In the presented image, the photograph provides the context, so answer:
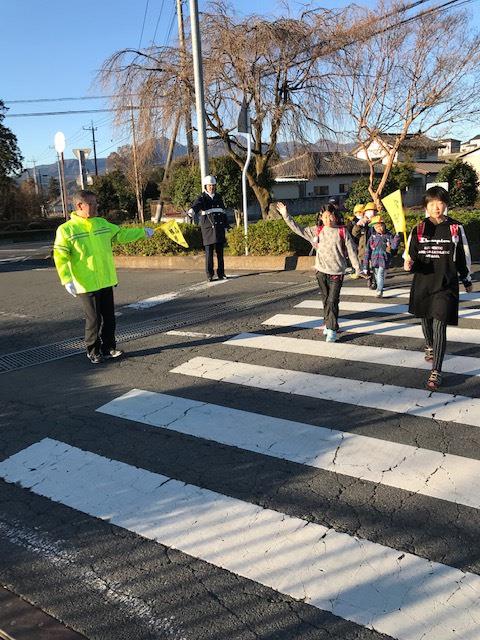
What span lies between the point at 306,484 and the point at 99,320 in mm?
3441

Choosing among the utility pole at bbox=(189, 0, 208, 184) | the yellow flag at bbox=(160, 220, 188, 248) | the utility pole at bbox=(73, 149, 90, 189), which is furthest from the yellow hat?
the utility pole at bbox=(73, 149, 90, 189)

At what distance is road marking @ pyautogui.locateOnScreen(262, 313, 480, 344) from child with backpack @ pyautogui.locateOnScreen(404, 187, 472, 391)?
5.03 feet

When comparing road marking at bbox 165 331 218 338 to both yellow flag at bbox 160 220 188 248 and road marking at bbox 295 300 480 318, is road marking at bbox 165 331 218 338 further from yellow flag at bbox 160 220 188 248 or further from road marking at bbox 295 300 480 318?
road marking at bbox 295 300 480 318

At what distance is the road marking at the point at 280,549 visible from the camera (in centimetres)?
235

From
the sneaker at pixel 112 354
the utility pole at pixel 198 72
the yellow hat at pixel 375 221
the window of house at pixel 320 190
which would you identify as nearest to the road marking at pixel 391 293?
the yellow hat at pixel 375 221

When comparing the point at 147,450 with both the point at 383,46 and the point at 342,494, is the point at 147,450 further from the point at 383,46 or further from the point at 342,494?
the point at 383,46

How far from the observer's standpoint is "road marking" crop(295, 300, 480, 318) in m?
7.38

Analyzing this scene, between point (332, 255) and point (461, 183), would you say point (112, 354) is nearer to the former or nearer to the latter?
point (332, 255)

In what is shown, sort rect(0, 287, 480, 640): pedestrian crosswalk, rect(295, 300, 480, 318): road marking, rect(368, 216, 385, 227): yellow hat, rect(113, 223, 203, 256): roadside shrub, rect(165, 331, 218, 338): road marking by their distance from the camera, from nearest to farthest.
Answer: rect(0, 287, 480, 640): pedestrian crosswalk
rect(165, 331, 218, 338): road marking
rect(295, 300, 480, 318): road marking
rect(368, 216, 385, 227): yellow hat
rect(113, 223, 203, 256): roadside shrub

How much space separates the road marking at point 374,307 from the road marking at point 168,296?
2.45 metres

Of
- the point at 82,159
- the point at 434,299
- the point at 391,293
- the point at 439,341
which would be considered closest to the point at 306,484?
the point at 439,341

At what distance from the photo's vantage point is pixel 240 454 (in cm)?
378

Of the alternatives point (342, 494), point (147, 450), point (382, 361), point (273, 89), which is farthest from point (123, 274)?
point (342, 494)

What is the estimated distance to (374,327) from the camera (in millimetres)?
6902
